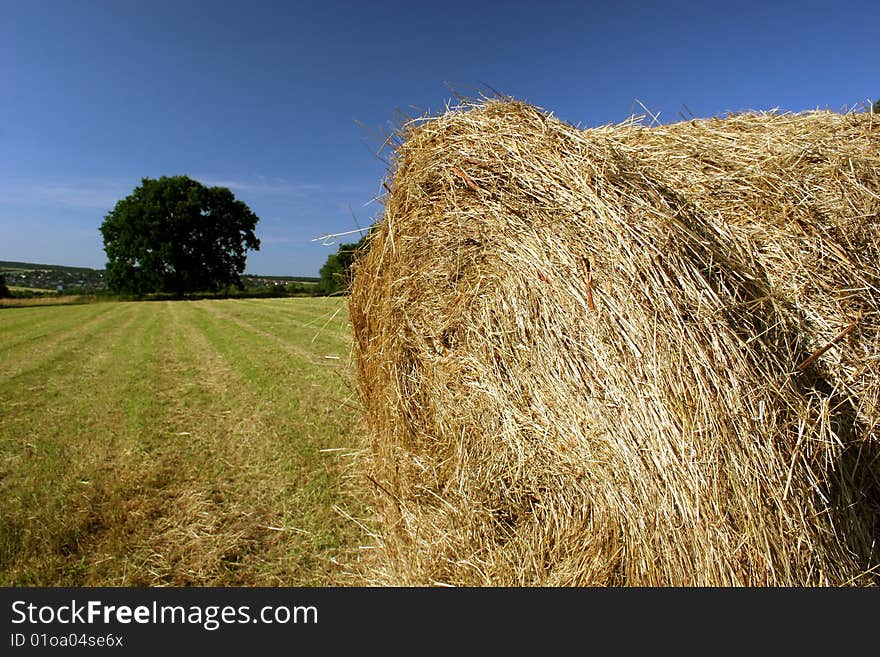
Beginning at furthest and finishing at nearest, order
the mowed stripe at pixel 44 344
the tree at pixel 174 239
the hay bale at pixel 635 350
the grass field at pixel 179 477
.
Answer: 1. the tree at pixel 174 239
2. the mowed stripe at pixel 44 344
3. the grass field at pixel 179 477
4. the hay bale at pixel 635 350

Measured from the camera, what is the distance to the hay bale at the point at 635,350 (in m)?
1.96

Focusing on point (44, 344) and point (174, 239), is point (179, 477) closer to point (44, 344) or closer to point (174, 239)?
point (44, 344)

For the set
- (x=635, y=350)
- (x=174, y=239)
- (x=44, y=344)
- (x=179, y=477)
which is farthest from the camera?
(x=174, y=239)

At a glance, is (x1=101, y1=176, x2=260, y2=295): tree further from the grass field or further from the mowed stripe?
the grass field

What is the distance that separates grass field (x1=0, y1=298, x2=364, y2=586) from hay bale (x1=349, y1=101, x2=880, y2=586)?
2.68 ft

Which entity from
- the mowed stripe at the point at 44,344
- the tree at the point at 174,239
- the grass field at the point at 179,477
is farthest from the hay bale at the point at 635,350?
the tree at the point at 174,239

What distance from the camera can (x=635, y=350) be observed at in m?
2.09

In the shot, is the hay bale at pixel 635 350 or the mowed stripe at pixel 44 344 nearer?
the hay bale at pixel 635 350

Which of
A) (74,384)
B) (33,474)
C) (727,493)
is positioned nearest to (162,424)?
(33,474)

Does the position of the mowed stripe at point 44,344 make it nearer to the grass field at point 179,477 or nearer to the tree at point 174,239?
the grass field at point 179,477

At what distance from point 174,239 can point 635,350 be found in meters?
58.3

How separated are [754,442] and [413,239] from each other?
7.26 ft

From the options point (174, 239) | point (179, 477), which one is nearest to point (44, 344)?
point (179, 477)

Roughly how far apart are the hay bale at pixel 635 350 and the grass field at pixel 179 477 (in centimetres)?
82
